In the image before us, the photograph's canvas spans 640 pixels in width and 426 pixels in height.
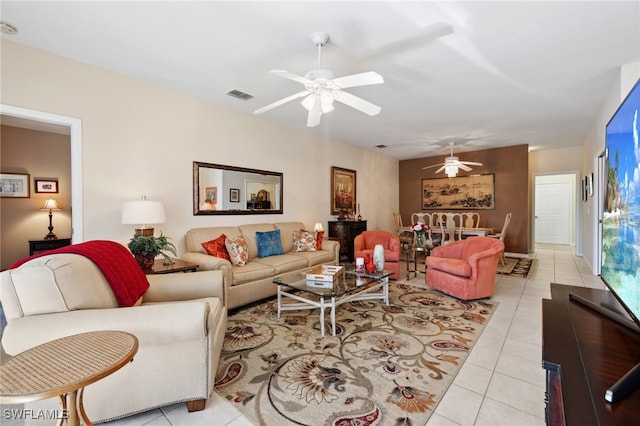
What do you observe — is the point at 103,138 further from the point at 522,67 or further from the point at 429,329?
the point at 522,67

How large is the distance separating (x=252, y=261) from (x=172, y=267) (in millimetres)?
1099

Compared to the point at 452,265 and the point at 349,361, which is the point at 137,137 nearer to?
the point at 349,361

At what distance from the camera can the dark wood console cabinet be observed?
0.85m

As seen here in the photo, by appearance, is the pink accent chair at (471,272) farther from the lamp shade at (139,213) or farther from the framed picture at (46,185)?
the framed picture at (46,185)

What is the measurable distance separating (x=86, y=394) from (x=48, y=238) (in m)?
4.30

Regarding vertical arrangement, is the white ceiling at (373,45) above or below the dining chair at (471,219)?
above

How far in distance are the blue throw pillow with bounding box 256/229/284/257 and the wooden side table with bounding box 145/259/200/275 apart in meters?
1.13

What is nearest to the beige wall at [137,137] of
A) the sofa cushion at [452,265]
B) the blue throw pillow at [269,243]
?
the blue throw pillow at [269,243]

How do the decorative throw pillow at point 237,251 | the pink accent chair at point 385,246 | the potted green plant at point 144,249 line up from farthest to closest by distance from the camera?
1. the pink accent chair at point 385,246
2. the decorative throw pillow at point 237,251
3. the potted green plant at point 144,249

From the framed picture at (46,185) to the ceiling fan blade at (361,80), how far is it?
16.8ft

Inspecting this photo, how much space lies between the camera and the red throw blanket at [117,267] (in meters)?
1.80

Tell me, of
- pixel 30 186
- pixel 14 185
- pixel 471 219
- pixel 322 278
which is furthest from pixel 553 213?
pixel 14 185

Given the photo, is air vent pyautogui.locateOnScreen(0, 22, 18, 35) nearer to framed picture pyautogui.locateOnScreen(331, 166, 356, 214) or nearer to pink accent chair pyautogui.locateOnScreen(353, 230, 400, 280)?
pink accent chair pyautogui.locateOnScreen(353, 230, 400, 280)

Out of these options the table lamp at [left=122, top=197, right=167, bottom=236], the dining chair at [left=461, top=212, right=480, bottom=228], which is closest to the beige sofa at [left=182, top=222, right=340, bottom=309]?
the table lamp at [left=122, top=197, right=167, bottom=236]
